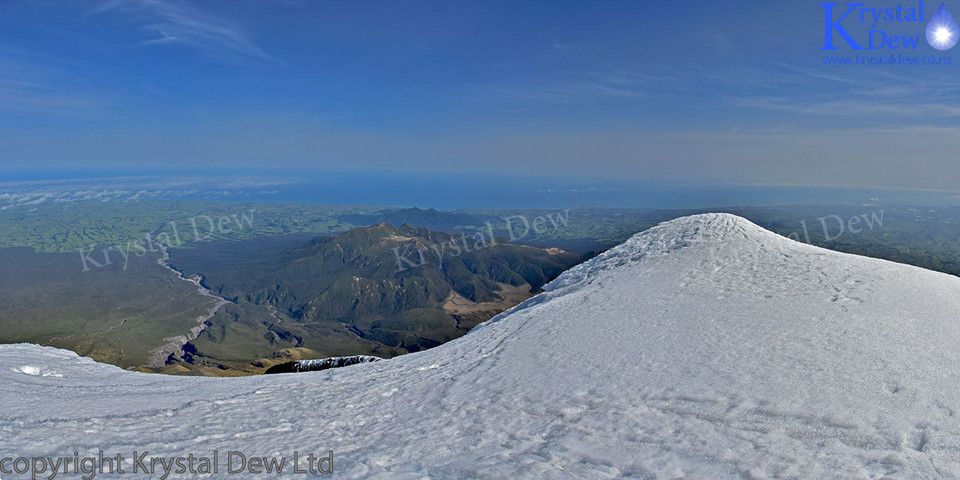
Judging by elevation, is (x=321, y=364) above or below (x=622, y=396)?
A: below

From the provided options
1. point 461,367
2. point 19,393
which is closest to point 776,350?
point 461,367

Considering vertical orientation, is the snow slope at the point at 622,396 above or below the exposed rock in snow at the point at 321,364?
above

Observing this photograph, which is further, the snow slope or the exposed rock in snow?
the exposed rock in snow

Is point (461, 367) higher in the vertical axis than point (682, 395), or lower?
lower

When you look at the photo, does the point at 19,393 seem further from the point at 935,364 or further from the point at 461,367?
the point at 935,364

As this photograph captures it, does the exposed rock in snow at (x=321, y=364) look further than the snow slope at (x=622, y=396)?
Yes

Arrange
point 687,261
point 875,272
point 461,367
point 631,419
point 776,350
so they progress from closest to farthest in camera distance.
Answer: point 631,419 < point 776,350 < point 461,367 < point 875,272 < point 687,261

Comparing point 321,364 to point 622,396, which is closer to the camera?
point 622,396

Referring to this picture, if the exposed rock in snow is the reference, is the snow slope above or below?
above
